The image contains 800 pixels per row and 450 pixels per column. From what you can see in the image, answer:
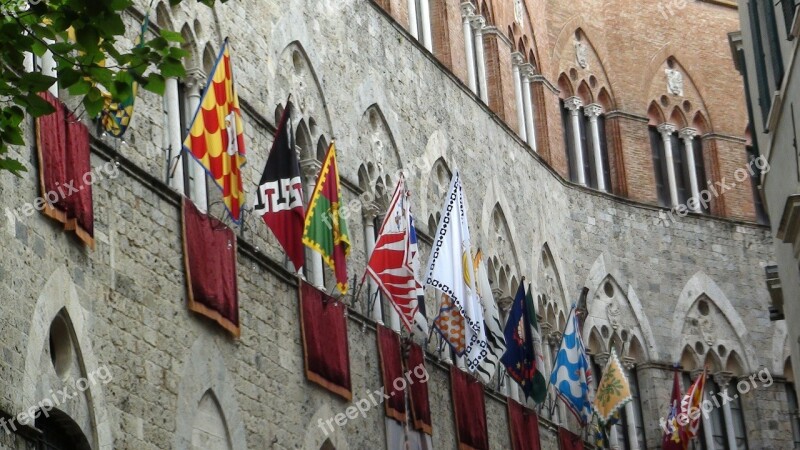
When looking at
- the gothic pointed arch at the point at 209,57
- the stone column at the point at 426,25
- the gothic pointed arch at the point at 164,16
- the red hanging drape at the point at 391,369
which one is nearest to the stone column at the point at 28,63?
the gothic pointed arch at the point at 164,16

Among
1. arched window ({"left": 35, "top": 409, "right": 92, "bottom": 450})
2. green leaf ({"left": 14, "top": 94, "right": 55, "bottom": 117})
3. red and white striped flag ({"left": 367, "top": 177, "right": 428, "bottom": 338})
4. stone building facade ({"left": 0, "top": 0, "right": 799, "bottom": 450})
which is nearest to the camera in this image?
green leaf ({"left": 14, "top": 94, "right": 55, "bottom": 117})

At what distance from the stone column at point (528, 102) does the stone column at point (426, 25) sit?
4323 mm

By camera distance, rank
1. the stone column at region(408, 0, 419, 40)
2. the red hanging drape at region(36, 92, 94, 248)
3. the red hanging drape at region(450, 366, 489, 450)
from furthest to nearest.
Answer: the stone column at region(408, 0, 419, 40) → the red hanging drape at region(450, 366, 489, 450) → the red hanging drape at region(36, 92, 94, 248)

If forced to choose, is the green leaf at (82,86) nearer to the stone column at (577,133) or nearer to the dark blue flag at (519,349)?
→ the dark blue flag at (519,349)

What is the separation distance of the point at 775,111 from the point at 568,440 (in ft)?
37.4

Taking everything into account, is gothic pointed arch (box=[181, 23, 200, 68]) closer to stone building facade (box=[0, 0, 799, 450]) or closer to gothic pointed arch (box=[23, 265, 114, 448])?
stone building facade (box=[0, 0, 799, 450])

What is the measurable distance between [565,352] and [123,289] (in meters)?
12.9

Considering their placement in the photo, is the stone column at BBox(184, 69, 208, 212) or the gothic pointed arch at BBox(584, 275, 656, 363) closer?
the stone column at BBox(184, 69, 208, 212)

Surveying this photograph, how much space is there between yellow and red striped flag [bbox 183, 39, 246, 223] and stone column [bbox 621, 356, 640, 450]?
620 inches

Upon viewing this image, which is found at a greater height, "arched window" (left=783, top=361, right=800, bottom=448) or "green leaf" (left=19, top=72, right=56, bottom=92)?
"arched window" (left=783, top=361, right=800, bottom=448)

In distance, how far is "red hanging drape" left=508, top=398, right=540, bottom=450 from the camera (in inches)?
1081

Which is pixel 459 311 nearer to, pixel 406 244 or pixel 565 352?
pixel 406 244

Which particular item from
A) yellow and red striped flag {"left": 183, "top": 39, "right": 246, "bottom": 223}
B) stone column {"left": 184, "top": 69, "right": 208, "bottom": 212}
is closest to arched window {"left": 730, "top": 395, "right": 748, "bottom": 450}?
stone column {"left": 184, "top": 69, "right": 208, "bottom": 212}

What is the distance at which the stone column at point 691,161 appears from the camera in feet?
120
